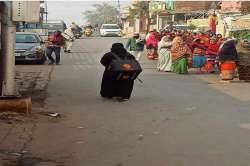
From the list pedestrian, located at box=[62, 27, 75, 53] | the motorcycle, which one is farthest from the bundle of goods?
the motorcycle

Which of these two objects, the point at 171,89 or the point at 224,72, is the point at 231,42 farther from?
the point at 171,89

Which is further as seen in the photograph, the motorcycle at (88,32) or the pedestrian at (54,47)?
the motorcycle at (88,32)

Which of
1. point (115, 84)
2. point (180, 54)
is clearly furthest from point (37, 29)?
point (115, 84)

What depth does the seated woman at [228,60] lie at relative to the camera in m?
20.4

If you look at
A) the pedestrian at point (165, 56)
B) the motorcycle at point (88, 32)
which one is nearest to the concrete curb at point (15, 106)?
the pedestrian at point (165, 56)

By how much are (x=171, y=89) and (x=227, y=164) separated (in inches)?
376

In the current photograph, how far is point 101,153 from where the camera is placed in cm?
828

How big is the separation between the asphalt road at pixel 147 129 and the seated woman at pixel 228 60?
2.92m

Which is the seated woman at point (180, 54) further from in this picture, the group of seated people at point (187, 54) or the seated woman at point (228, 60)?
the seated woman at point (228, 60)

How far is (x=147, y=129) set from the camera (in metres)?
10.4

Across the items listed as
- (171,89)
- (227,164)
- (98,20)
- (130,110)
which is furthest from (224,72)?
(98,20)

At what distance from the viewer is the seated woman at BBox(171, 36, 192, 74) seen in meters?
23.1

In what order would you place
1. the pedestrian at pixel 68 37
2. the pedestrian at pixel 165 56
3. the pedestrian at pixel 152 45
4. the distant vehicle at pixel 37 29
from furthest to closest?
the distant vehicle at pixel 37 29, the pedestrian at pixel 68 37, the pedestrian at pixel 152 45, the pedestrian at pixel 165 56

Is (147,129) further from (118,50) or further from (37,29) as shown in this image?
(37,29)
